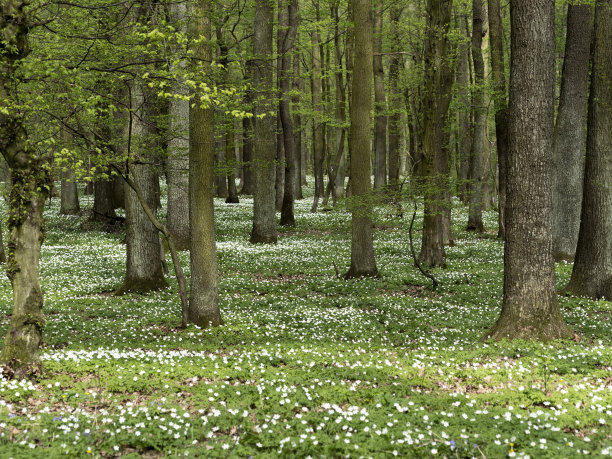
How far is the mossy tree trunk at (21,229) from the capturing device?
716 cm

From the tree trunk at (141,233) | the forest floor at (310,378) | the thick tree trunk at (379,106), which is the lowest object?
the forest floor at (310,378)

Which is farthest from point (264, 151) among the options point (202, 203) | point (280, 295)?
point (202, 203)

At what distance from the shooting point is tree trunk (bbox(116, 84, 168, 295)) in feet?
44.2

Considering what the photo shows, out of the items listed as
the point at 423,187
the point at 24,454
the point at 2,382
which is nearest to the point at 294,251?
the point at 423,187

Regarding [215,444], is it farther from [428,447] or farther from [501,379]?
[501,379]

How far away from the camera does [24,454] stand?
4.94 metres

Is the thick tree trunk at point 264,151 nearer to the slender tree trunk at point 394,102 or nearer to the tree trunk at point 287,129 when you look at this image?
the tree trunk at point 287,129

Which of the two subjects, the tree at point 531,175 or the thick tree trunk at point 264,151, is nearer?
the tree at point 531,175

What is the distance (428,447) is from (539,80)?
7.08m

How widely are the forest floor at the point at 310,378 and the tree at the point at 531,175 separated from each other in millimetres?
692

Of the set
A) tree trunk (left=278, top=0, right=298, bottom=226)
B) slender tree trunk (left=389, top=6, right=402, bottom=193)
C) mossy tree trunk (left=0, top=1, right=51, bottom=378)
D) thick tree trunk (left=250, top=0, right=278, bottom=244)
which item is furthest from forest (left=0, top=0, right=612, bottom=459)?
slender tree trunk (left=389, top=6, right=402, bottom=193)

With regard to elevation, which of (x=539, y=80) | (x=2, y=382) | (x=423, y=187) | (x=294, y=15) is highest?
(x=294, y=15)

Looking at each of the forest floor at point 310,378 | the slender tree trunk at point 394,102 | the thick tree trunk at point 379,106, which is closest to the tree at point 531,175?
the forest floor at point 310,378

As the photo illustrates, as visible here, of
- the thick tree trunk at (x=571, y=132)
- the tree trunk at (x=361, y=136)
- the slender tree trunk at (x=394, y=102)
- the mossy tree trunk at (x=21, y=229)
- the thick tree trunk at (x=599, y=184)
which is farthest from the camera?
the slender tree trunk at (x=394, y=102)
